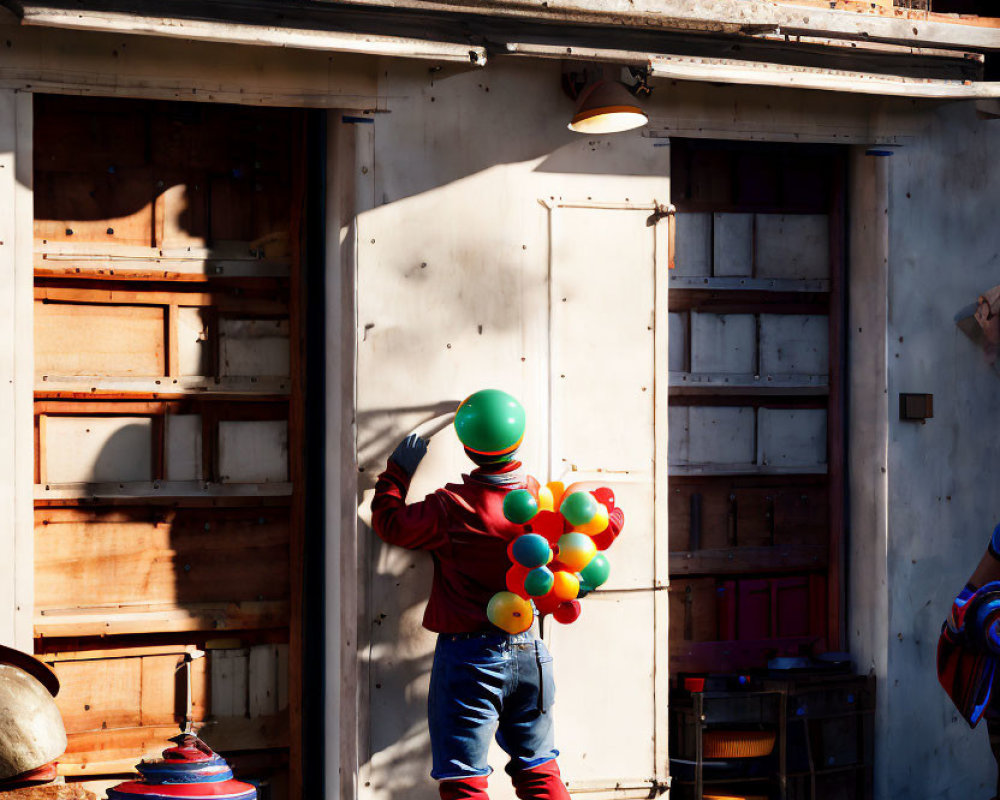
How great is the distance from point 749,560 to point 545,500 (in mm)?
1955

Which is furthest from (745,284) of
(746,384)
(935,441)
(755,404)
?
(935,441)

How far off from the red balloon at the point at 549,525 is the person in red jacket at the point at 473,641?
99mm

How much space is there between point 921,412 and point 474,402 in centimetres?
276

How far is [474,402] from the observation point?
5273 millimetres

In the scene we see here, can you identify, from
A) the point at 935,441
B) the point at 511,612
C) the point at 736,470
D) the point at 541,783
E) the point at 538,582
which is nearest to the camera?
the point at 538,582

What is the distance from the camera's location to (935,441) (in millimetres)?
6797

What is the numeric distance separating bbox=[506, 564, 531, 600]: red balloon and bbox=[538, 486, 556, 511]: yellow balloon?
15.3 inches

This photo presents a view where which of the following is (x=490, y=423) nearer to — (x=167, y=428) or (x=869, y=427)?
(x=167, y=428)

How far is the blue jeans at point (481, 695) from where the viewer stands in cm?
527

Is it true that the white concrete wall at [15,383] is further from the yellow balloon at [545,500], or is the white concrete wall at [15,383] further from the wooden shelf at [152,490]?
the yellow balloon at [545,500]

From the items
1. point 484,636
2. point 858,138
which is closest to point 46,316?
point 484,636

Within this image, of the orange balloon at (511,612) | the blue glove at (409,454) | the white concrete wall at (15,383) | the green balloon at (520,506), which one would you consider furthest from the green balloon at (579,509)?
the white concrete wall at (15,383)

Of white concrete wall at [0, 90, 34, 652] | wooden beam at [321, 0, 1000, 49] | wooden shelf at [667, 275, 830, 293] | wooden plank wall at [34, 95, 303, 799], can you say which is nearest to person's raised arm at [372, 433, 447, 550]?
wooden plank wall at [34, 95, 303, 799]

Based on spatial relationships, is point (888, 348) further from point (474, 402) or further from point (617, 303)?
point (474, 402)
